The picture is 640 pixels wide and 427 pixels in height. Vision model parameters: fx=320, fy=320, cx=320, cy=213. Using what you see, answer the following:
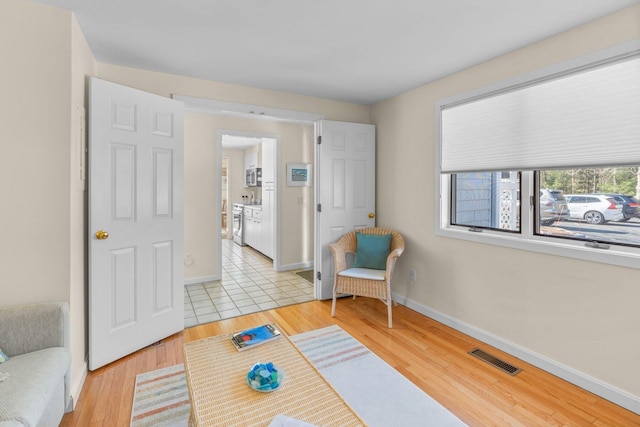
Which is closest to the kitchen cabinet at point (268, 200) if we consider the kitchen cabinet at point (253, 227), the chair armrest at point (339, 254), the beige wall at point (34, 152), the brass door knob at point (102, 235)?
the kitchen cabinet at point (253, 227)

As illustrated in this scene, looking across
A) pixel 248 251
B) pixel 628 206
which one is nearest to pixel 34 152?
pixel 628 206

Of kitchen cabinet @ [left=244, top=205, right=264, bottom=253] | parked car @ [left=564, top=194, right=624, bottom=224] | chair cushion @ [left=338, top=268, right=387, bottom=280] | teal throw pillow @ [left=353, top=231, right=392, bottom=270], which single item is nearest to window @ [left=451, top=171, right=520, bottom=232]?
parked car @ [left=564, top=194, right=624, bottom=224]

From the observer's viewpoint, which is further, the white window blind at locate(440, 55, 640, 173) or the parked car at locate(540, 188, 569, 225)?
the parked car at locate(540, 188, 569, 225)

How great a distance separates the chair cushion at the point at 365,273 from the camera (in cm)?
308

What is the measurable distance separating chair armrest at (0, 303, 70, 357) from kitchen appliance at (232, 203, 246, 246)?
17.3ft

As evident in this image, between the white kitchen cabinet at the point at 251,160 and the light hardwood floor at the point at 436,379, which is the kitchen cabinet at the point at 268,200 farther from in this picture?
the light hardwood floor at the point at 436,379

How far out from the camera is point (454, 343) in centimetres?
269

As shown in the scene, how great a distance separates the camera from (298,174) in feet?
17.0

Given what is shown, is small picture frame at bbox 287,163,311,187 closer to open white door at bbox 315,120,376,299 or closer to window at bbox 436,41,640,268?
open white door at bbox 315,120,376,299

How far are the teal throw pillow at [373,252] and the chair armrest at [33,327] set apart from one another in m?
2.51

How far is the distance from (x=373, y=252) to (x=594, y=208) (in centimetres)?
187

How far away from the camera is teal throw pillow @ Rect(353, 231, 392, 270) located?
3.42 meters

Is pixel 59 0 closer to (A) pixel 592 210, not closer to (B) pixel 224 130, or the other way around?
(B) pixel 224 130

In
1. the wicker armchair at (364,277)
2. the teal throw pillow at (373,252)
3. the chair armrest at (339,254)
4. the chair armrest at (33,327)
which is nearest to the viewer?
the chair armrest at (33,327)
